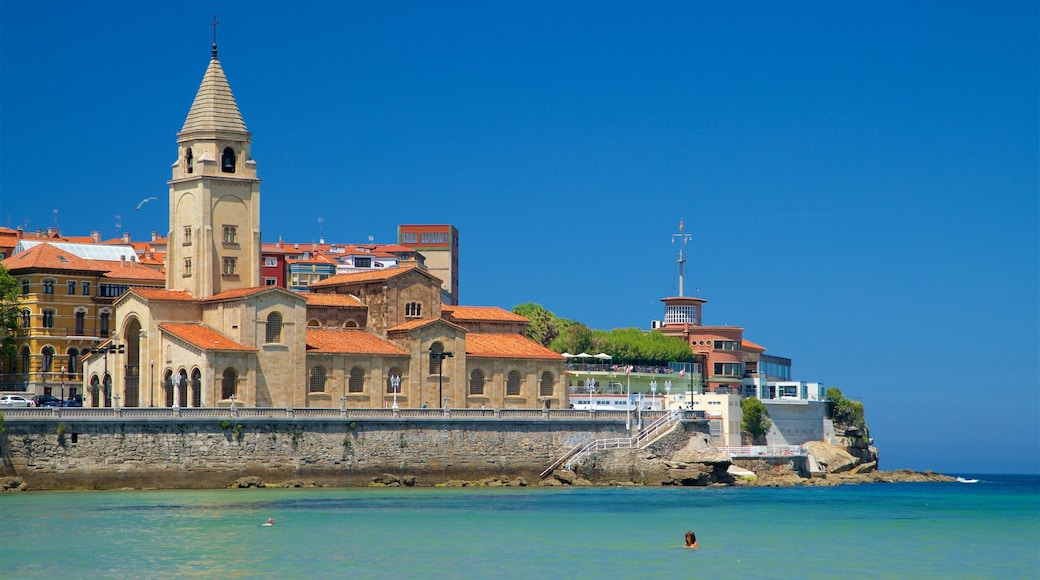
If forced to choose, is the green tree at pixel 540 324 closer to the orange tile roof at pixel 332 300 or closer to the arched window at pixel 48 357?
the orange tile roof at pixel 332 300

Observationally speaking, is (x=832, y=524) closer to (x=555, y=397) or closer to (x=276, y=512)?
(x=276, y=512)

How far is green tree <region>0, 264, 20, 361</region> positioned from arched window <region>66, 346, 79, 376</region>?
350 cm

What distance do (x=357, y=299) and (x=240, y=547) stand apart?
43.4 m

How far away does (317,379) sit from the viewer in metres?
85.1

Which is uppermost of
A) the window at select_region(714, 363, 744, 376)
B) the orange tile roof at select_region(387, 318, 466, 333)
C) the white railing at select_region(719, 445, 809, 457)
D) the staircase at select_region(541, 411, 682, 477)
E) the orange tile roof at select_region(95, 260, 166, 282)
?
the orange tile roof at select_region(95, 260, 166, 282)

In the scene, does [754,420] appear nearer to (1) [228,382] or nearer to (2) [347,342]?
(2) [347,342]

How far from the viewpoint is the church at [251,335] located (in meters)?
82.1

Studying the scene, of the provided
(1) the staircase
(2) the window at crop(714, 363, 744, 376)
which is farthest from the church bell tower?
(2) the window at crop(714, 363, 744, 376)

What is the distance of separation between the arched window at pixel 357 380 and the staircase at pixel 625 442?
35.1 feet

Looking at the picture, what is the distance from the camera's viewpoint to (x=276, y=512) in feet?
202

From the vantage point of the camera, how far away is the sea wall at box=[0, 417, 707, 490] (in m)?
Result: 69.4

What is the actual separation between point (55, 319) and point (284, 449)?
24166mm

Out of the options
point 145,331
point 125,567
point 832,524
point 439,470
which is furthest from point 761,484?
point 125,567

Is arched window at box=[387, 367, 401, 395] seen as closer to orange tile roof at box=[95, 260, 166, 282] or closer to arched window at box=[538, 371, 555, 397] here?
arched window at box=[538, 371, 555, 397]
